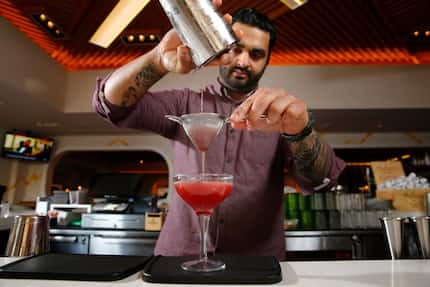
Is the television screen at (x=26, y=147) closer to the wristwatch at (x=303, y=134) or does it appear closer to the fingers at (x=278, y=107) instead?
the wristwatch at (x=303, y=134)

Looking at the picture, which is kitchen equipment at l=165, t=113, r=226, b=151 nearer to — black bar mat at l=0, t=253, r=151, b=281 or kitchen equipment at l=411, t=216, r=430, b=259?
black bar mat at l=0, t=253, r=151, b=281

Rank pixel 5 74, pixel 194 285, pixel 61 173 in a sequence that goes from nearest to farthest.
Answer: pixel 194 285
pixel 5 74
pixel 61 173

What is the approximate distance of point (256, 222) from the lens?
1.47 m

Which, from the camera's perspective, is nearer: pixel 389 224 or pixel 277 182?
pixel 389 224

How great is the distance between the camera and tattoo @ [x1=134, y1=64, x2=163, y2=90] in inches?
52.3

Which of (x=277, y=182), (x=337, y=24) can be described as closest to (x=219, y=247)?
(x=277, y=182)

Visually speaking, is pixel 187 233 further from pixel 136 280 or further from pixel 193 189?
pixel 136 280

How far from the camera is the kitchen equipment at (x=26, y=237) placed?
104cm

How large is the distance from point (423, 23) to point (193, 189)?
4.25 metres

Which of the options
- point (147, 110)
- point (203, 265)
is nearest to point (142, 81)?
point (147, 110)

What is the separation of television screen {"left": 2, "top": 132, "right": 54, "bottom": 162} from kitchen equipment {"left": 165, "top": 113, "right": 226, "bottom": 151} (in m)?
6.06

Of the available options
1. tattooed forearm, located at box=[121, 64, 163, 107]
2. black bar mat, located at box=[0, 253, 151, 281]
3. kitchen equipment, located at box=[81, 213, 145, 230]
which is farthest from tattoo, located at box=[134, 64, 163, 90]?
kitchen equipment, located at box=[81, 213, 145, 230]

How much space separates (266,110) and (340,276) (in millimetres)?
498

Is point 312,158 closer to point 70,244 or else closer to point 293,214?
point 293,214
